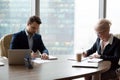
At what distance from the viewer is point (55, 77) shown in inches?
79.7

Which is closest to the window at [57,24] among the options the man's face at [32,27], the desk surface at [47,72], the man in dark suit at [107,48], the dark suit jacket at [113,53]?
the man's face at [32,27]

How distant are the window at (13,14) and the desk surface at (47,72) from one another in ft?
6.18

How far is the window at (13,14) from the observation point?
169 inches

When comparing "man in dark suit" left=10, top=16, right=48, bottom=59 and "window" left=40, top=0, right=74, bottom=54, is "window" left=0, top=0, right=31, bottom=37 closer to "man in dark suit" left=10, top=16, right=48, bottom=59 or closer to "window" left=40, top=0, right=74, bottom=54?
"window" left=40, top=0, right=74, bottom=54

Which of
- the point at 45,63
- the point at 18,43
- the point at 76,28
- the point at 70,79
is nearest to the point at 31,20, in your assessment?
the point at 18,43

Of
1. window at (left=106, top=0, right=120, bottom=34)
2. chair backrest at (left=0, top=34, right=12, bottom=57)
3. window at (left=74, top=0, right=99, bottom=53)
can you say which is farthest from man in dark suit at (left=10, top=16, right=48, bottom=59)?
window at (left=106, top=0, right=120, bottom=34)

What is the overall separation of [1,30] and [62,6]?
1166mm

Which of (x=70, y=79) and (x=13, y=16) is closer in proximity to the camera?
(x=70, y=79)

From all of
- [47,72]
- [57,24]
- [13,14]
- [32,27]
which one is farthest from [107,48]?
[13,14]

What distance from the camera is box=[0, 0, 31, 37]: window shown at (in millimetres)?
4285

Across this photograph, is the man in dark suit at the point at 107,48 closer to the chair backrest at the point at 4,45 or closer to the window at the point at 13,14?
the chair backrest at the point at 4,45

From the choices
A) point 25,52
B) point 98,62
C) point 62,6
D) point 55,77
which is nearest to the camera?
point 55,77

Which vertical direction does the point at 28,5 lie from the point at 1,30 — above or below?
above

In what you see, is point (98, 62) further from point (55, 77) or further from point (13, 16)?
point (13, 16)
